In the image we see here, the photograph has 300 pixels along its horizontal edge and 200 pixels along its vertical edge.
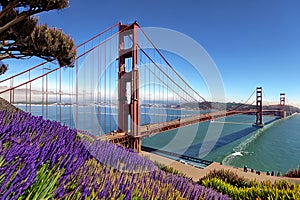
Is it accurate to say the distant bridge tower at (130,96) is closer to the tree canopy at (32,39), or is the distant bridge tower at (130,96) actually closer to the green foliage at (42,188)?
the tree canopy at (32,39)

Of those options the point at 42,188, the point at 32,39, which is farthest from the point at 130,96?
the point at 42,188

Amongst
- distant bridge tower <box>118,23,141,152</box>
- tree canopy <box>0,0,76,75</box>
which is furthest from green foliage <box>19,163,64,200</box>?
distant bridge tower <box>118,23,141,152</box>

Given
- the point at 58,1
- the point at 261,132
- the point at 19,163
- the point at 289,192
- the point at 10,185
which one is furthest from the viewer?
the point at 261,132

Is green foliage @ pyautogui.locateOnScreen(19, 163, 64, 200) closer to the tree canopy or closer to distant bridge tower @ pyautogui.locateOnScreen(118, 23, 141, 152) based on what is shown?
the tree canopy

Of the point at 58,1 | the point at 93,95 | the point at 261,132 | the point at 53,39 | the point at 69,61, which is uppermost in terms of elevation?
the point at 58,1

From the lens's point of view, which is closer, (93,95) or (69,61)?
(69,61)

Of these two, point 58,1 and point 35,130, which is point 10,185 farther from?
point 58,1

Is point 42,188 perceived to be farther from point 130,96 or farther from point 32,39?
point 130,96

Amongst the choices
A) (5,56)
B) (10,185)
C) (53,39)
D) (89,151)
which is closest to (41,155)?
(10,185)
